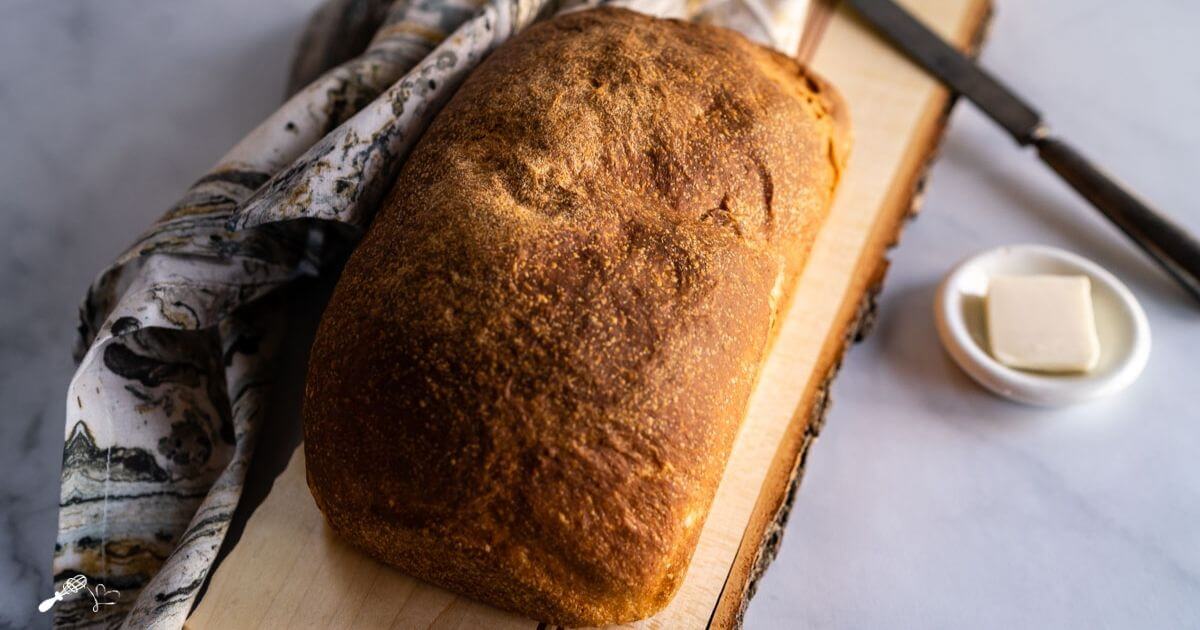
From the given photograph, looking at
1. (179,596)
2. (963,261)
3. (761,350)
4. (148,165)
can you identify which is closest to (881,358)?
(963,261)

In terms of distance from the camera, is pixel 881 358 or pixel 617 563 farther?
pixel 881 358

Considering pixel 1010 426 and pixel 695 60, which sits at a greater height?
pixel 695 60

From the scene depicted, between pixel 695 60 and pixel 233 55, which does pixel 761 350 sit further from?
pixel 233 55

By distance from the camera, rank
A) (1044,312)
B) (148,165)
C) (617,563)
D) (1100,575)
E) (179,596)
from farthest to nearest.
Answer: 1. (148,165)
2. (1044,312)
3. (1100,575)
4. (179,596)
5. (617,563)

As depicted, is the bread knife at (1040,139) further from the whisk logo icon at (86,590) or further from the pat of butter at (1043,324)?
the whisk logo icon at (86,590)

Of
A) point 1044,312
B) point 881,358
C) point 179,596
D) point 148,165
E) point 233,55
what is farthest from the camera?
point 233,55

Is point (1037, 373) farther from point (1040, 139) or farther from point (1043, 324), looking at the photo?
point (1040, 139)

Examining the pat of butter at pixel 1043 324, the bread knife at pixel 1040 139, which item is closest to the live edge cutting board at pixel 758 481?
the bread knife at pixel 1040 139
